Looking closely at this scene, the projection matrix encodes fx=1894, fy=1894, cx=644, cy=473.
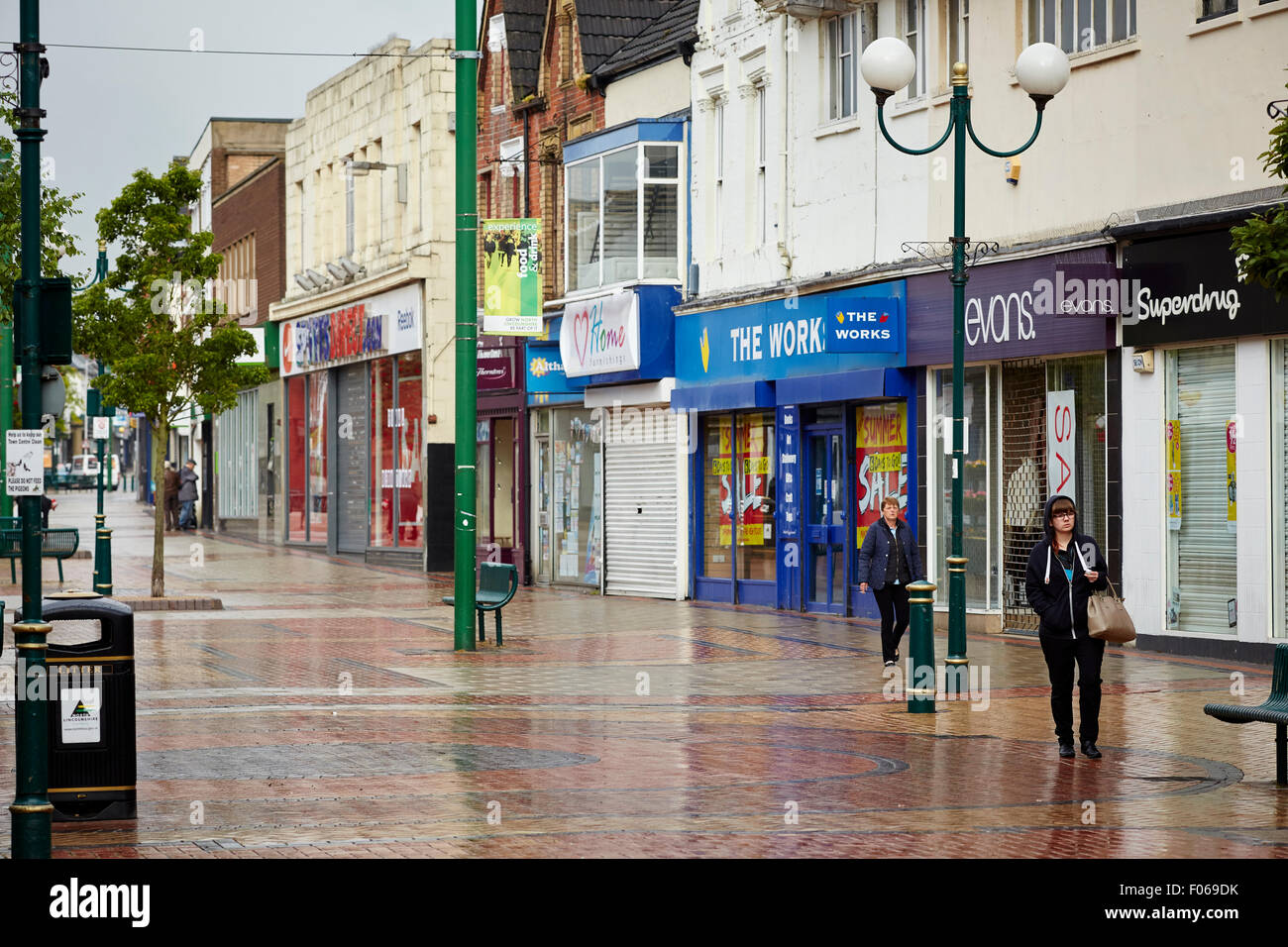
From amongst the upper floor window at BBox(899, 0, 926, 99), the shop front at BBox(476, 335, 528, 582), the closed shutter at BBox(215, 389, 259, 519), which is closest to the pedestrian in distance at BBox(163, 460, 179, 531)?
the closed shutter at BBox(215, 389, 259, 519)

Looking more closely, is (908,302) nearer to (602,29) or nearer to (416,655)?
(416,655)

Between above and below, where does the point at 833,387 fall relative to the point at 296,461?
above

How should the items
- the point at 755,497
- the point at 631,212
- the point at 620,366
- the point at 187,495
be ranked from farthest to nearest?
the point at 187,495 < the point at 631,212 < the point at 620,366 < the point at 755,497

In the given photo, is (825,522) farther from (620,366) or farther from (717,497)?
(620,366)

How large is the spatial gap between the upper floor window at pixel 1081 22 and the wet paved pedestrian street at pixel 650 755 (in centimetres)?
673

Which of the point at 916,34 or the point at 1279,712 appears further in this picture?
the point at 916,34

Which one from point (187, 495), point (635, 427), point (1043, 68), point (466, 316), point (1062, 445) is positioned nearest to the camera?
point (1043, 68)

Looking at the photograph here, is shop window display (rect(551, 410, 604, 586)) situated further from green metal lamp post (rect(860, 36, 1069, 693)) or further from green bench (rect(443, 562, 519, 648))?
green metal lamp post (rect(860, 36, 1069, 693))

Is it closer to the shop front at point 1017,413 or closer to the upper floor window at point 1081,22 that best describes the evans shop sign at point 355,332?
the shop front at point 1017,413

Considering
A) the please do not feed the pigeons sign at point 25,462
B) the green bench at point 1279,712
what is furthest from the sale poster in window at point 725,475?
the please do not feed the pigeons sign at point 25,462

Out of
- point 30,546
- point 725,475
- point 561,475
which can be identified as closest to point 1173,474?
point 725,475

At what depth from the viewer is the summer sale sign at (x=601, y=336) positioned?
29.8 meters

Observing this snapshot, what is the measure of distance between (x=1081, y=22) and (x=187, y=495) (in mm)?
41451

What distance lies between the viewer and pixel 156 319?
94.3 feet
